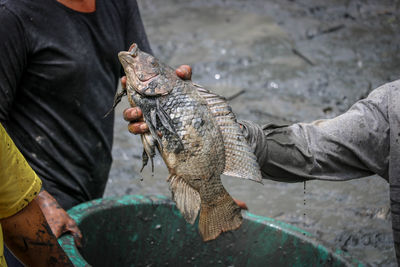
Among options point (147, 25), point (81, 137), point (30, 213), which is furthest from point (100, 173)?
point (147, 25)

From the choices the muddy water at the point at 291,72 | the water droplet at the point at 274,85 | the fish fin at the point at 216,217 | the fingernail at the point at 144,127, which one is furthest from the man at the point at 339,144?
the water droplet at the point at 274,85

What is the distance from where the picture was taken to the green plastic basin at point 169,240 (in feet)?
7.49

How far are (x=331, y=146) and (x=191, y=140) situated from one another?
2.43ft

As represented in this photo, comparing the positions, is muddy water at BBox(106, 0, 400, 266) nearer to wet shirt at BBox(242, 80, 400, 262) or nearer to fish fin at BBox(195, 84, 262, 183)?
wet shirt at BBox(242, 80, 400, 262)

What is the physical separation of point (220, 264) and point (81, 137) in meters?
0.96

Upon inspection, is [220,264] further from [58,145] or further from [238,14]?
[238,14]

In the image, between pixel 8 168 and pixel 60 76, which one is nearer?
pixel 8 168

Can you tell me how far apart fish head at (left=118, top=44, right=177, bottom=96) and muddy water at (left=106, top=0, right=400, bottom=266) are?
2.14 meters

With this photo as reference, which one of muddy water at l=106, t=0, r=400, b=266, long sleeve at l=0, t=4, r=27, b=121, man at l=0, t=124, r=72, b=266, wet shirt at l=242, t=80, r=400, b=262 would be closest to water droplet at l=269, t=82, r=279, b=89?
muddy water at l=106, t=0, r=400, b=266

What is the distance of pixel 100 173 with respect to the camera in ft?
8.47

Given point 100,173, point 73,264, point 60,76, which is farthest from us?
point 100,173

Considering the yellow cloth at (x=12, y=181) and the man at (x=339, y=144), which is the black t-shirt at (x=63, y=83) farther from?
the man at (x=339, y=144)

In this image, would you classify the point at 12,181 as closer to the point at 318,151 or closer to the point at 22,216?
the point at 22,216

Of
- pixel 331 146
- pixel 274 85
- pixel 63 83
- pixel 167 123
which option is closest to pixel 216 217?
pixel 167 123
